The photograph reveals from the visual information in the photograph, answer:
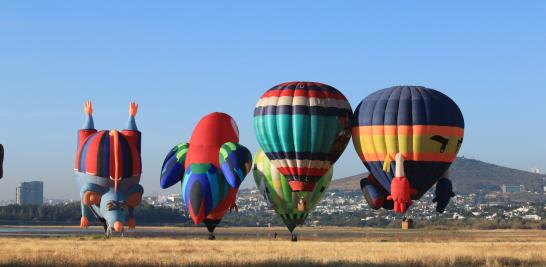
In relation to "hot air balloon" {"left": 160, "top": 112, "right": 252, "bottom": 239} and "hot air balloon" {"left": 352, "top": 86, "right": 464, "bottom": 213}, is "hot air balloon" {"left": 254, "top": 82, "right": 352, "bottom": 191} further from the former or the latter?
"hot air balloon" {"left": 160, "top": 112, "right": 252, "bottom": 239}

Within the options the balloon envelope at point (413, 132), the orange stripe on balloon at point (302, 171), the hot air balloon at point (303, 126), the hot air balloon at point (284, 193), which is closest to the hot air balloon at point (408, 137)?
the balloon envelope at point (413, 132)

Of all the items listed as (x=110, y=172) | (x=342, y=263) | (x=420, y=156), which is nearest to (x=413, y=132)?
(x=420, y=156)

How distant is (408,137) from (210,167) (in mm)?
17040

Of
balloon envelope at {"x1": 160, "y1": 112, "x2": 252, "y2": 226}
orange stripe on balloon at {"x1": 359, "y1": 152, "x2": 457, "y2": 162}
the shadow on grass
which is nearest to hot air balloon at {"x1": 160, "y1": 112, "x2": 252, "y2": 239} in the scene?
balloon envelope at {"x1": 160, "y1": 112, "x2": 252, "y2": 226}

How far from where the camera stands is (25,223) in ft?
639

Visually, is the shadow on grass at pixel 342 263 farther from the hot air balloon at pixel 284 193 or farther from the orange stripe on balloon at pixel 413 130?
the hot air balloon at pixel 284 193

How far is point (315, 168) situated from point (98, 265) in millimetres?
24468

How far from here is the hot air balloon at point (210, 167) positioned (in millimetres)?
64938

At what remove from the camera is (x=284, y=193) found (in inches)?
2640

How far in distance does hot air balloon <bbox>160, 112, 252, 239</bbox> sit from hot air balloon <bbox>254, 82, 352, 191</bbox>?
5.89 metres

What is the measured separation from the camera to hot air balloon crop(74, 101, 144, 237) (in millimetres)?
69938

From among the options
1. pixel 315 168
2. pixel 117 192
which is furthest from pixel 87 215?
pixel 315 168

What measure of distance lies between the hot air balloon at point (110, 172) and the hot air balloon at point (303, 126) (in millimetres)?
14725

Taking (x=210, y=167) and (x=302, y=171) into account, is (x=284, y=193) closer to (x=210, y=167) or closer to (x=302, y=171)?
(x=210, y=167)
